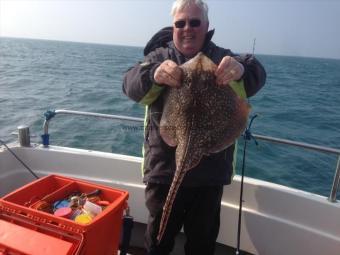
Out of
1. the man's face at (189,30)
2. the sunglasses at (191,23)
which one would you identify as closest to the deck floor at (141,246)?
the man's face at (189,30)

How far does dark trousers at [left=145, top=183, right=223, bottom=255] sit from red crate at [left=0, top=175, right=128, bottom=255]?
0.92 ft

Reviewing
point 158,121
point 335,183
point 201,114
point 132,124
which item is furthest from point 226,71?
point 132,124

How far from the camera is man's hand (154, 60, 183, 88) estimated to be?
2258mm

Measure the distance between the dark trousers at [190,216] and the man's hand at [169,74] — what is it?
99cm

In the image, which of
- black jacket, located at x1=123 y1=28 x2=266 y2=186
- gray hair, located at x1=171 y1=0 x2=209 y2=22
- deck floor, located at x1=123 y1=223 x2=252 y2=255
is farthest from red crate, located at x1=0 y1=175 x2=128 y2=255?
gray hair, located at x1=171 y1=0 x2=209 y2=22

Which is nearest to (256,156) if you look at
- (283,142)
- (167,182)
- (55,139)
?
(55,139)

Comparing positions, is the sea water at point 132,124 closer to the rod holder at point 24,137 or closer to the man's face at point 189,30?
the rod holder at point 24,137

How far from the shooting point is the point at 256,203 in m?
3.78

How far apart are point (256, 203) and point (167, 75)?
6.96ft

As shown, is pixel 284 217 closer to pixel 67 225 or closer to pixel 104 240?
pixel 104 240

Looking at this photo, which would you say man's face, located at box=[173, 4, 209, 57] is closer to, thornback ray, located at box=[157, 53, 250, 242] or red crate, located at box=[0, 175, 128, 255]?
thornback ray, located at box=[157, 53, 250, 242]

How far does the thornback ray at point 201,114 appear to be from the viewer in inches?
89.5

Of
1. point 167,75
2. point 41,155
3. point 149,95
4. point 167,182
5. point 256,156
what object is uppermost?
point 167,75

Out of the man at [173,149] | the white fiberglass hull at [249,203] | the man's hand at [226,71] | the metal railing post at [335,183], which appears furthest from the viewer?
the white fiberglass hull at [249,203]
